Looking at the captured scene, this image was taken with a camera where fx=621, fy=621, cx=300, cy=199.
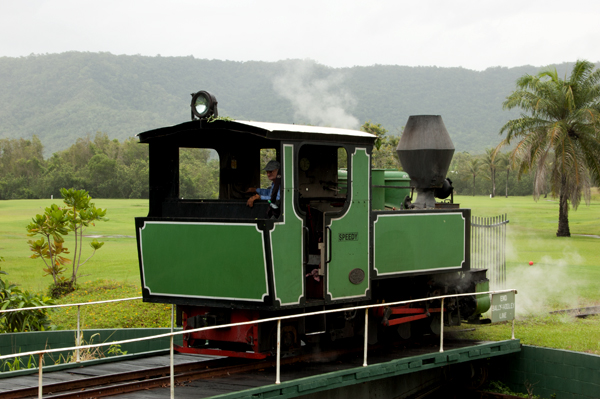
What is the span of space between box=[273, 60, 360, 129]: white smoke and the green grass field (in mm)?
118273

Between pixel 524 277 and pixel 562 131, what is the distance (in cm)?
1115

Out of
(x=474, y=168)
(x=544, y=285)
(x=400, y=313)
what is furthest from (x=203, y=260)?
(x=474, y=168)

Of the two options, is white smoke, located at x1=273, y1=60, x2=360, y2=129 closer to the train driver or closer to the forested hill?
the forested hill

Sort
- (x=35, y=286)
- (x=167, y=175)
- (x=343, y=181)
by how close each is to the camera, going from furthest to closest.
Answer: (x=35, y=286), (x=343, y=181), (x=167, y=175)

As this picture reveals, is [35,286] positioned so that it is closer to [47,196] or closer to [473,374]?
[473,374]

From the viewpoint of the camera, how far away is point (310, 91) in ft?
592

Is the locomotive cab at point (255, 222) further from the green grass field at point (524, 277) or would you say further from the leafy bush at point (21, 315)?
the green grass field at point (524, 277)

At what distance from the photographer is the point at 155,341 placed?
35.9ft

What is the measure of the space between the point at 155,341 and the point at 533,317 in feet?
25.2

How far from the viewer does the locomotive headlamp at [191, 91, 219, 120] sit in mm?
7605

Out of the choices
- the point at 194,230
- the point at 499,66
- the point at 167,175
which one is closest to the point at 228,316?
the point at 194,230

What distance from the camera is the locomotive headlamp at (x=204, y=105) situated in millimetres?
7605

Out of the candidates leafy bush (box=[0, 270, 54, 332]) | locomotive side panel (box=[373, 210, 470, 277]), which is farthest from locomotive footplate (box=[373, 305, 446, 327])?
leafy bush (box=[0, 270, 54, 332])

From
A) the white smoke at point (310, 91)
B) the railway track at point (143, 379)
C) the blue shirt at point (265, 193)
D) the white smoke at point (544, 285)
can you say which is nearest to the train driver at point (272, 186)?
the blue shirt at point (265, 193)
